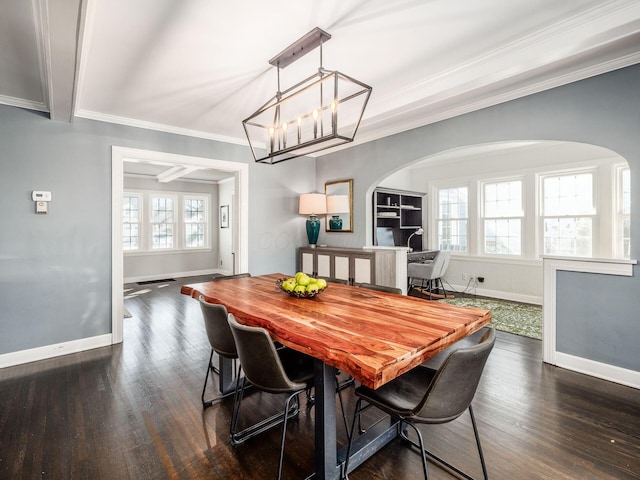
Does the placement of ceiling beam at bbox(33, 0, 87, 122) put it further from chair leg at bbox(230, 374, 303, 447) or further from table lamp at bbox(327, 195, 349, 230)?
table lamp at bbox(327, 195, 349, 230)

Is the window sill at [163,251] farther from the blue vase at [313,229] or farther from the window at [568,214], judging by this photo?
the window at [568,214]

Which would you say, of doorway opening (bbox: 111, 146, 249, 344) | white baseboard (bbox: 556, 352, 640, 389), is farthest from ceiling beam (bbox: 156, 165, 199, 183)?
white baseboard (bbox: 556, 352, 640, 389)

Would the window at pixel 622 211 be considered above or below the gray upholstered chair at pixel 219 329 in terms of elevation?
above

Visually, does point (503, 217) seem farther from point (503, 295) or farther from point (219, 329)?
point (219, 329)

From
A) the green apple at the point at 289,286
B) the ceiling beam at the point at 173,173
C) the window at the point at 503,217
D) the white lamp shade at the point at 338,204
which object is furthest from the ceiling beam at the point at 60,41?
the window at the point at 503,217

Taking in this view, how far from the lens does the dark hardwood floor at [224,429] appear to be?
173 centimetres

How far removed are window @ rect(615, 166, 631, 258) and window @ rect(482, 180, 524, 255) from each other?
1266 mm

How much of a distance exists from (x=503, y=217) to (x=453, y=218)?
3.19 ft

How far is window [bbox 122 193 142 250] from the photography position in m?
7.55

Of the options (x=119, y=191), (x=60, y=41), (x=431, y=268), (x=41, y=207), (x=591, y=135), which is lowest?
(x=431, y=268)

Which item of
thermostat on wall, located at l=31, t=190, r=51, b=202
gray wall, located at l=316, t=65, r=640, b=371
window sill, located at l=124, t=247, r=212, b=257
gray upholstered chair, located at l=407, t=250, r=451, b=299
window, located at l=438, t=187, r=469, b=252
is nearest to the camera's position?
gray wall, located at l=316, t=65, r=640, b=371

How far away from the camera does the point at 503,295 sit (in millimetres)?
5699

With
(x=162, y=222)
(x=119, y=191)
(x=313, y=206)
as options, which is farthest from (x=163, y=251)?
(x=313, y=206)

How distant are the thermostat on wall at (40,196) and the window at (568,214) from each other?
6732 mm
